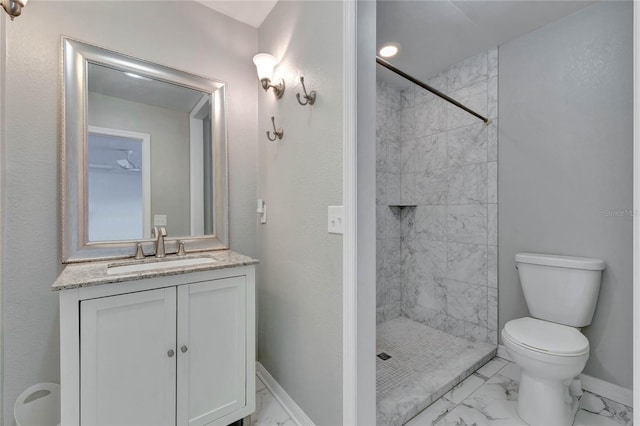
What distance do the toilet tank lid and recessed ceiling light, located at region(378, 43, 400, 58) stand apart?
1770 millimetres

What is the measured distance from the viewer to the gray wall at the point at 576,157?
5.23ft

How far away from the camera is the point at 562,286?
168 centimetres

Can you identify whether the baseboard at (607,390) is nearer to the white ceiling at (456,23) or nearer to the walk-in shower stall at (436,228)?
the walk-in shower stall at (436,228)

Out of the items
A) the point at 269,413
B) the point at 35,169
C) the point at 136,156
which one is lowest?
the point at 269,413

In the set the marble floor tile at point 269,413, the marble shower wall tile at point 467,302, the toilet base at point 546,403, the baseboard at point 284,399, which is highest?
the marble shower wall tile at point 467,302

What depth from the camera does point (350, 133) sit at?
1.17m

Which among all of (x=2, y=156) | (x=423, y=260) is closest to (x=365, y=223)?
(x=2, y=156)

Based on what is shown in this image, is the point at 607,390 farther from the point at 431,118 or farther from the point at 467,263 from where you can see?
the point at 431,118

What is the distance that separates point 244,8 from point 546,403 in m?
2.85

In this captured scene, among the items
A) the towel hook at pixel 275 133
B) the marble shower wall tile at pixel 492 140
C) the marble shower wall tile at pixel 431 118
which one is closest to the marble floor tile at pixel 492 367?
the marble shower wall tile at pixel 492 140

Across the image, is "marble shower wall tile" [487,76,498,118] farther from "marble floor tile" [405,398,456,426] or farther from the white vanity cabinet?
the white vanity cabinet

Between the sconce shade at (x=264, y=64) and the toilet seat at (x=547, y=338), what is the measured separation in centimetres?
204

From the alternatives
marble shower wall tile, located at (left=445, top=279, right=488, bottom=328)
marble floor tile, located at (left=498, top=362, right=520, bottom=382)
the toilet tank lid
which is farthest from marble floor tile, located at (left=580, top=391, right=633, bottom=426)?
the toilet tank lid

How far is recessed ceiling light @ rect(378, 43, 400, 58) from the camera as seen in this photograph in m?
2.11
